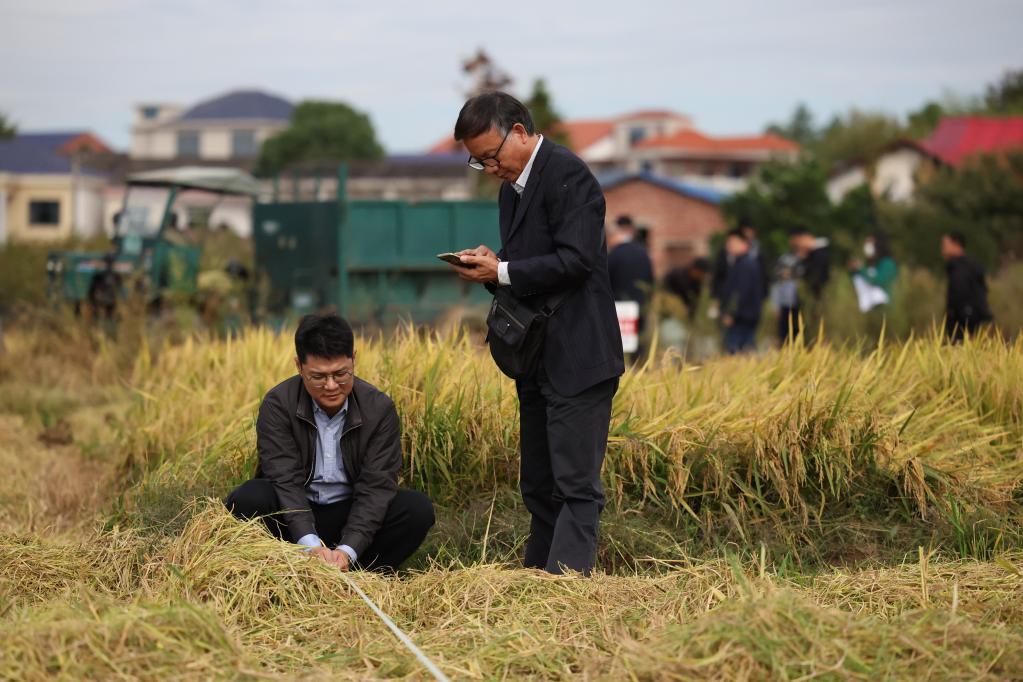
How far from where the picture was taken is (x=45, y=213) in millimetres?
53938

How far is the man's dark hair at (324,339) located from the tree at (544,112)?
42508 millimetres

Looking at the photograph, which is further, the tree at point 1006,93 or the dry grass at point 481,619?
the tree at point 1006,93

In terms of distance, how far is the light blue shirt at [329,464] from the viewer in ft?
15.7

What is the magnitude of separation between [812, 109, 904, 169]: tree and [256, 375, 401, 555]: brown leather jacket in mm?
67644

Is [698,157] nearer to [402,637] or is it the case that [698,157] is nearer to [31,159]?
[31,159]

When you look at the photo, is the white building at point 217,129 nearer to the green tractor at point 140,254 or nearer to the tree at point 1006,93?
the tree at point 1006,93

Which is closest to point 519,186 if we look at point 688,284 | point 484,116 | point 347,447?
point 484,116

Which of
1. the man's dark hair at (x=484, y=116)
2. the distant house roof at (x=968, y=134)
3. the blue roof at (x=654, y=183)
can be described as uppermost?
the distant house roof at (x=968, y=134)

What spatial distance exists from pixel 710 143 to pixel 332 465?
3241 inches

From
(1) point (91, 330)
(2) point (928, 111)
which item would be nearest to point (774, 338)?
(1) point (91, 330)

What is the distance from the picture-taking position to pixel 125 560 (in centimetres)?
447

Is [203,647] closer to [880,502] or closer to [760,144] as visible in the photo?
[880,502]

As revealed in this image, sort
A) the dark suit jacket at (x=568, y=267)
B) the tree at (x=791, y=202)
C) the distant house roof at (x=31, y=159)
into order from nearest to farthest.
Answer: the dark suit jacket at (x=568, y=267)
the tree at (x=791, y=202)
the distant house roof at (x=31, y=159)

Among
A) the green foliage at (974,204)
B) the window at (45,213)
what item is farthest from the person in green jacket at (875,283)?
the window at (45,213)
